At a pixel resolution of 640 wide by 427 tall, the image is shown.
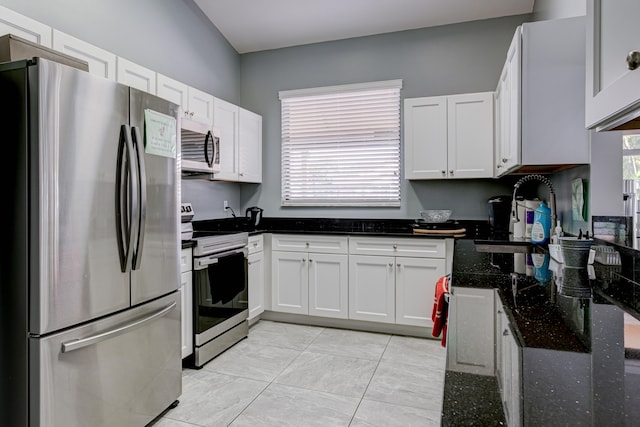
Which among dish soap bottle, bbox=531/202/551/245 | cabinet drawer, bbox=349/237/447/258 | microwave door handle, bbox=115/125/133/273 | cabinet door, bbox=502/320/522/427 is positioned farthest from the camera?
cabinet drawer, bbox=349/237/447/258

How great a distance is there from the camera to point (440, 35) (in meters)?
3.67

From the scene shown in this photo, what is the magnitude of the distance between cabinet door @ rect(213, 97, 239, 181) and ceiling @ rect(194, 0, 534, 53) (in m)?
0.90

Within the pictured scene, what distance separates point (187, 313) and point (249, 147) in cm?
188

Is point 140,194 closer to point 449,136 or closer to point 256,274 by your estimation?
point 256,274

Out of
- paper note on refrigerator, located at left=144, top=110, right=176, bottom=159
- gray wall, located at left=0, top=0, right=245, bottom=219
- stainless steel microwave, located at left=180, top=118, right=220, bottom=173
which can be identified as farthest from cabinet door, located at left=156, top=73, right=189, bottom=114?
paper note on refrigerator, located at left=144, top=110, right=176, bottom=159

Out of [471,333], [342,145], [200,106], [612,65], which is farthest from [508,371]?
[342,145]

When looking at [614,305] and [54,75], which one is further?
[54,75]

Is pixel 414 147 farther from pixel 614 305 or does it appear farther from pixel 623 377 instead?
pixel 623 377

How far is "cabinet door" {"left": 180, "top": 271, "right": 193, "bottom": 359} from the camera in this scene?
8.45 ft

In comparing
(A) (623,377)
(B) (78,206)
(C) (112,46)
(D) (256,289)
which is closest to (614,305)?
(A) (623,377)

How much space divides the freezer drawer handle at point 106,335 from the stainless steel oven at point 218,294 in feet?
2.07

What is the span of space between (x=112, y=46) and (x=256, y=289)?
221cm

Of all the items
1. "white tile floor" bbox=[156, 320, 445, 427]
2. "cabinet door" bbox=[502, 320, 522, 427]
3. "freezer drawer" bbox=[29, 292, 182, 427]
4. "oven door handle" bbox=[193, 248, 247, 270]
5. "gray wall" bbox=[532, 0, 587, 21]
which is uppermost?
"gray wall" bbox=[532, 0, 587, 21]

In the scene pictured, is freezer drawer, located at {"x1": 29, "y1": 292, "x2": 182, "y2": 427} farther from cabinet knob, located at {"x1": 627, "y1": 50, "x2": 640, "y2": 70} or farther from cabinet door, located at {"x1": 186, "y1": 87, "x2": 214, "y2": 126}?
cabinet knob, located at {"x1": 627, "y1": 50, "x2": 640, "y2": 70}
